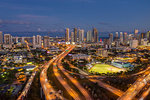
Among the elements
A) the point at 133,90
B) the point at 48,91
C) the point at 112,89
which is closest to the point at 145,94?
the point at 133,90

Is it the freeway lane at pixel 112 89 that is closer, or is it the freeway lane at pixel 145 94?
the freeway lane at pixel 145 94

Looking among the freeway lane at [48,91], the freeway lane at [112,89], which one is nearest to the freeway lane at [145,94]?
the freeway lane at [112,89]

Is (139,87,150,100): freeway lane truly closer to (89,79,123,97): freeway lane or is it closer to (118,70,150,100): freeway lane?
(118,70,150,100): freeway lane

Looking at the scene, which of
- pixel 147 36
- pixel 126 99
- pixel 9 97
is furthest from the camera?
pixel 147 36

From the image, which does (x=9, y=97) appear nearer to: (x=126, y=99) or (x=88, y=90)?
(x=88, y=90)

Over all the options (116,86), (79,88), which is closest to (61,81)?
(79,88)

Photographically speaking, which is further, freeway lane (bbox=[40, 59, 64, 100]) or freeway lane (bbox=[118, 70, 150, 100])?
freeway lane (bbox=[40, 59, 64, 100])

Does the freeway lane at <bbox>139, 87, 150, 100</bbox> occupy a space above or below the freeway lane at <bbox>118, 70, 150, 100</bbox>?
below

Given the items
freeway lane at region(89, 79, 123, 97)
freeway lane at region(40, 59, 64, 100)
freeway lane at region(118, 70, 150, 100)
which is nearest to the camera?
freeway lane at region(118, 70, 150, 100)

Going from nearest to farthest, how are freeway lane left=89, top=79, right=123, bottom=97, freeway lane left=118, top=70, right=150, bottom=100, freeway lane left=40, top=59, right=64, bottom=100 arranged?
freeway lane left=118, top=70, right=150, bottom=100 < freeway lane left=40, top=59, right=64, bottom=100 < freeway lane left=89, top=79, right=123, bottom=97

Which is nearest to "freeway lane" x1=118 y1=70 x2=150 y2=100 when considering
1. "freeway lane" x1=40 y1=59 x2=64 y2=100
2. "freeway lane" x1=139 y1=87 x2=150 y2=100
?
"freeway lane" x1=139 y1=87 x2=150 y2=100

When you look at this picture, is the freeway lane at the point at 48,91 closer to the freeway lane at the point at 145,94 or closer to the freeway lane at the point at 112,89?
the freeway lane at the point at 112,89
